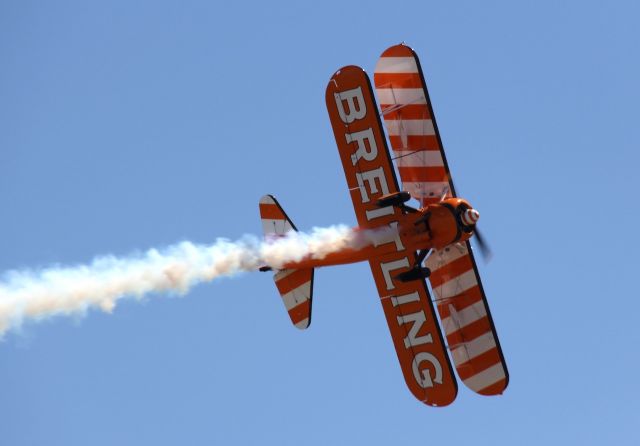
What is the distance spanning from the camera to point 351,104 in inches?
901

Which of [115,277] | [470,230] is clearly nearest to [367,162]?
[470,230]

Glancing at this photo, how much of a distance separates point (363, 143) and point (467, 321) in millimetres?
4848

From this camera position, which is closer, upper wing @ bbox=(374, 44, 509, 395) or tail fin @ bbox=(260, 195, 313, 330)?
upper wing @ bbox=(374, 44, 509, 395)

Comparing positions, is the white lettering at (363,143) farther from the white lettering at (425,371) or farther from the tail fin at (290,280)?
the white lettering at (425,371)

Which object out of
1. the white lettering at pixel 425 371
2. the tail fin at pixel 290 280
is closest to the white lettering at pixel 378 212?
the tail fin at pixel 290 280

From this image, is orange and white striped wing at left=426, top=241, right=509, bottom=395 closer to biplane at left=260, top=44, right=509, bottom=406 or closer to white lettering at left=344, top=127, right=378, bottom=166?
biplane at left=260, top=44, right=509, bottom=406

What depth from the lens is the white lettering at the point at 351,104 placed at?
22.8 meters

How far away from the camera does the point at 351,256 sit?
2330 centimetres

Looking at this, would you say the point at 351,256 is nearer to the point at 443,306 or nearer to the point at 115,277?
the point at 443,306

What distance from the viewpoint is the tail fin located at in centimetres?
2495

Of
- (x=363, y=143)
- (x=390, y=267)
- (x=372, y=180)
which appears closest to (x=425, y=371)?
(x=390, y=267)

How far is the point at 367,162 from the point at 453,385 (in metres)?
5.29

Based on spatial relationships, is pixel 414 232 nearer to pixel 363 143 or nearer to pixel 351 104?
pixel 363 143

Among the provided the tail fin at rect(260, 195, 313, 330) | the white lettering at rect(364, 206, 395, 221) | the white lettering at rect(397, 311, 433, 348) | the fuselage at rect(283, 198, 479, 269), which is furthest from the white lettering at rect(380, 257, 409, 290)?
the tail fin at rect(260, 195, 313, 330)
